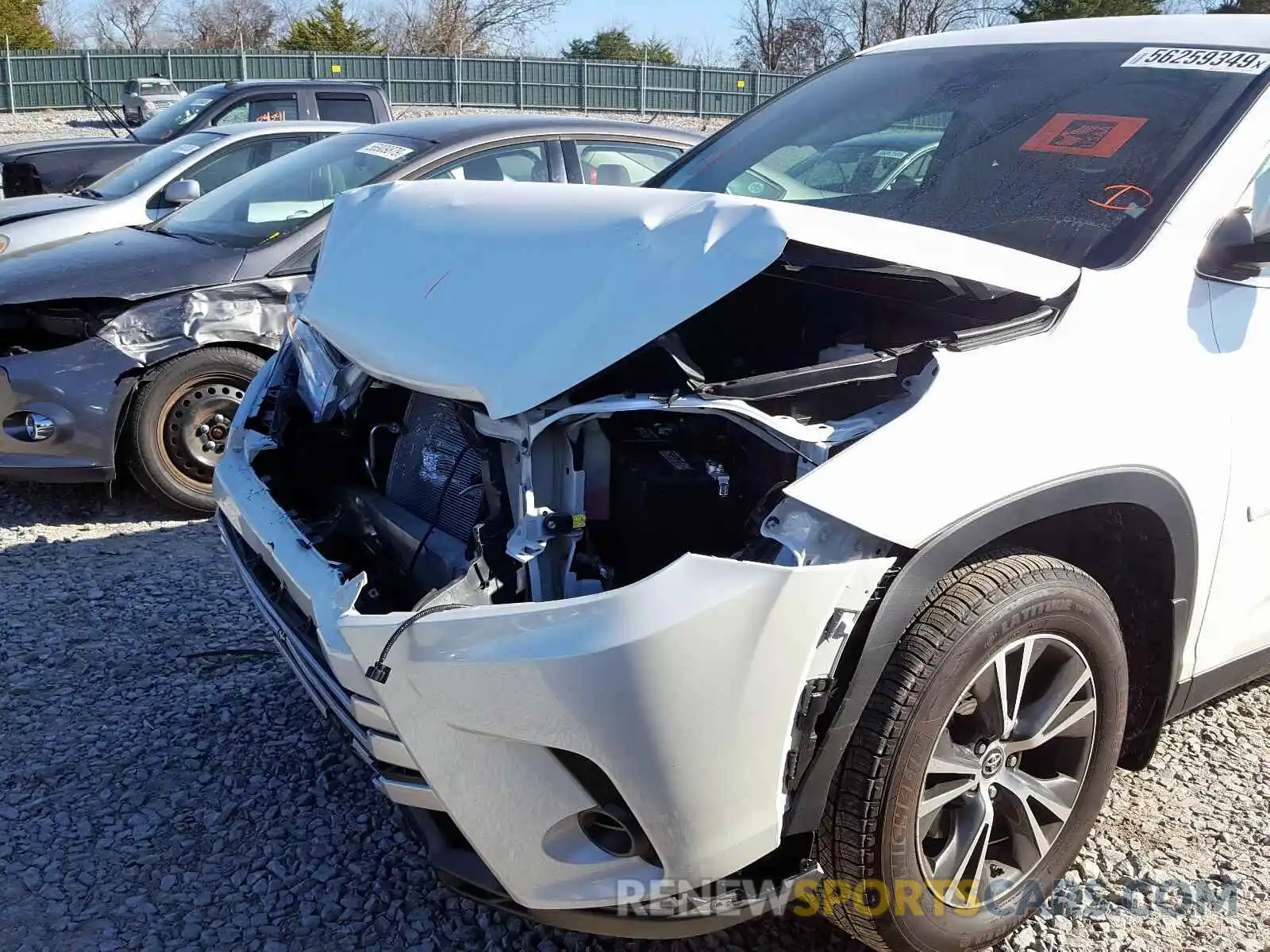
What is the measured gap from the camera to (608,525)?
228 cm

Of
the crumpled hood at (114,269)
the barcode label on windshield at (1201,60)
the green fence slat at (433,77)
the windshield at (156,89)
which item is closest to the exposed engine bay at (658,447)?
the barcode label on windshield at (1201,60)

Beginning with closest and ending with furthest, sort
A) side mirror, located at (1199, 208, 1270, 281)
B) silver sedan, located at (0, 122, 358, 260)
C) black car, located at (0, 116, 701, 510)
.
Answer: side mirror, located at (1199, 208, 1270, 281), black car, located at (0, 116, 701, 510), silver sedan, located at (0, 122, 358, 260)

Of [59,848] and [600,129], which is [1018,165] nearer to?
[59,848]

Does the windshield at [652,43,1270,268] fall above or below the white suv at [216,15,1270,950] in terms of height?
above

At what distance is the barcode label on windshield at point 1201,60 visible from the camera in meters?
2.69

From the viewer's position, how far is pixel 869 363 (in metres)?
2.15

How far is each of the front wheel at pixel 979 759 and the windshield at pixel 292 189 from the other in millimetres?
4122

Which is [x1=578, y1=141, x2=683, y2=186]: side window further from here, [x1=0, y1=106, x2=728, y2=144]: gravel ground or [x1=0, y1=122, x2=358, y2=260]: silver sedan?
[x1=0, y1=106, x2=728, y2=144]: gravel ground

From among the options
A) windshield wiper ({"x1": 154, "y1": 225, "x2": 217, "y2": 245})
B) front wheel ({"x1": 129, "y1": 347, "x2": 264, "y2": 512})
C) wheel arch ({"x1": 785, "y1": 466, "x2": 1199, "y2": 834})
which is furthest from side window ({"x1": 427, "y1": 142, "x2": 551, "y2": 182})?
wheel arch ({"x1": 785, "y1": 466, "x2": 1199, "y2": 834})

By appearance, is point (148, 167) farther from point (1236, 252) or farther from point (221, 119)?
point (1236, 252)

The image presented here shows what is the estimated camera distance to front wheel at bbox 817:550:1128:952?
207 cm

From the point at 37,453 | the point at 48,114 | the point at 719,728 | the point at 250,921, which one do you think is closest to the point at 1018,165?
the point at 719,728

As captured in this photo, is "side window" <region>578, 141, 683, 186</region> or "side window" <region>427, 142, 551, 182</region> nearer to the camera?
"side window" <region>427, 142, 551, 182</region>

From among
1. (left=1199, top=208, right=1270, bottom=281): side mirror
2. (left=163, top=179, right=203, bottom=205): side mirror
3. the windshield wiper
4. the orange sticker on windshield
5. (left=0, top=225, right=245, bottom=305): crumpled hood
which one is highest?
the orange sticker on windshield
